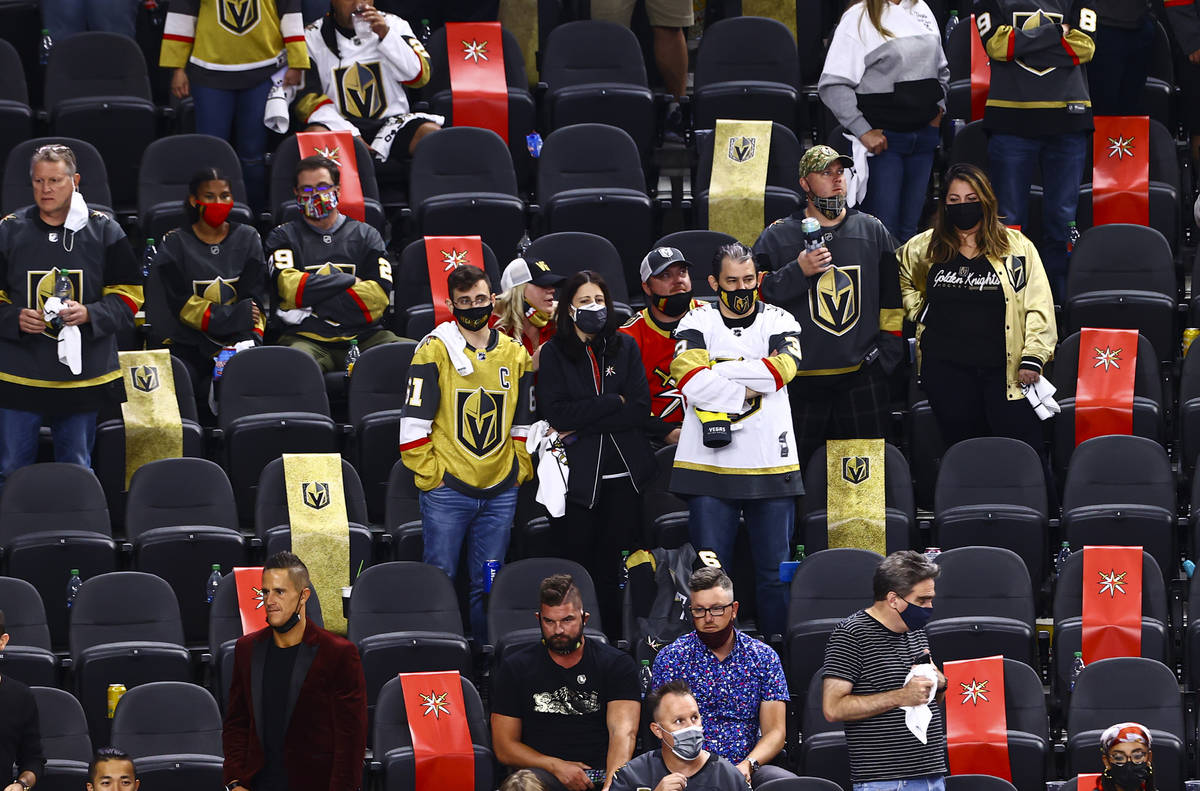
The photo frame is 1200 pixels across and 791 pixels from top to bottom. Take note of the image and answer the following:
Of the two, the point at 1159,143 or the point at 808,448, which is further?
the point at 1159,143

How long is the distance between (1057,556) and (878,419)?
0.90 m

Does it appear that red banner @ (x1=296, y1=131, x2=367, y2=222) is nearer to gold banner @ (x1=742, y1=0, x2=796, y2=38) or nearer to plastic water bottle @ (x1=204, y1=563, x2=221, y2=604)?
plastic water bottle @ (x1=204, y1=563, x2=221, y2=604)

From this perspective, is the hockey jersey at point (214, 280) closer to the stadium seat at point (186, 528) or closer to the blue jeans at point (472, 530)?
the stadium seat at point (186, 528)

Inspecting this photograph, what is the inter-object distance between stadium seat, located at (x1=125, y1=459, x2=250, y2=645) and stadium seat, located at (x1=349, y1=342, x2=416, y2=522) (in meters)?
0.60

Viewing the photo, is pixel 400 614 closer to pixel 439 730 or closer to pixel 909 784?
pixel 439 730

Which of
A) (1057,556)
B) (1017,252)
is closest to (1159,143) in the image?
(1017,252)

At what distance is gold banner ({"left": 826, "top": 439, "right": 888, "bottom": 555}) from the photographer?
8.68 meters

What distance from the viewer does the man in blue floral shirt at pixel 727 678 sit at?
7430 millimetres

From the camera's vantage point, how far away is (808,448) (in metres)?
8.98

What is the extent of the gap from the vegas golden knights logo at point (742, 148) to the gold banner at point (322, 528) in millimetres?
2617

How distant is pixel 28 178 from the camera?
393 inches

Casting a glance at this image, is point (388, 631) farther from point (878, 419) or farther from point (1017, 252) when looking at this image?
point (1017, 252)

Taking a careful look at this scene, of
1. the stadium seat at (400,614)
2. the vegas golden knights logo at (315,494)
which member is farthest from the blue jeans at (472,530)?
the vegas golden knights logo at (315,494)

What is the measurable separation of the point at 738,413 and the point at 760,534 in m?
0.49
